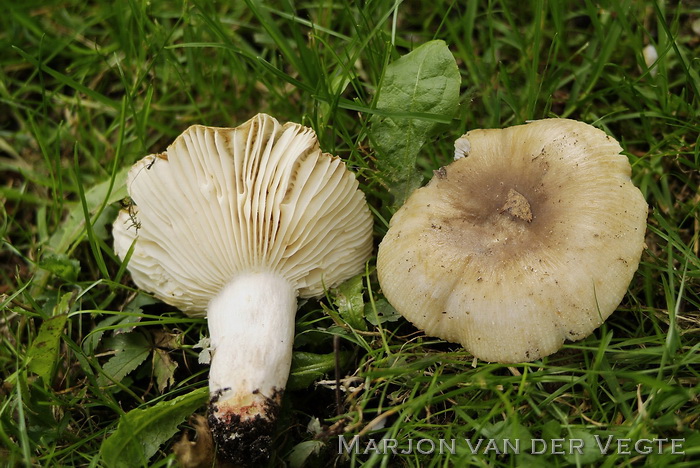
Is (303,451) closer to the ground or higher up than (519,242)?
closer to the ground

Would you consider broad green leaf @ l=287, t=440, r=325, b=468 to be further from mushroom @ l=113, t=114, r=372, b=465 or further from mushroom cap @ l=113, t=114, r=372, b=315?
mushroom cap @ l=113, t=114, r=372, b=315

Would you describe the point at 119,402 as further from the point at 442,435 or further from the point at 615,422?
the point at 615,422

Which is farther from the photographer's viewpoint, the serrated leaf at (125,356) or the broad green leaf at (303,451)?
the serrated leaf at (125,356)

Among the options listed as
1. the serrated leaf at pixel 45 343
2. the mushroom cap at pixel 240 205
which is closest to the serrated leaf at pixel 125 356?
the serrated leaf at pixel 45 343

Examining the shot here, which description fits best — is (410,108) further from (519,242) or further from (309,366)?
(309,366)

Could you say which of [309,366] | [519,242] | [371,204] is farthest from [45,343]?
[519,242]

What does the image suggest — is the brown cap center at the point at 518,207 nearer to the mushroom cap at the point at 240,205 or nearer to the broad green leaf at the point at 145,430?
the mushroom cap at the point at 240,205
